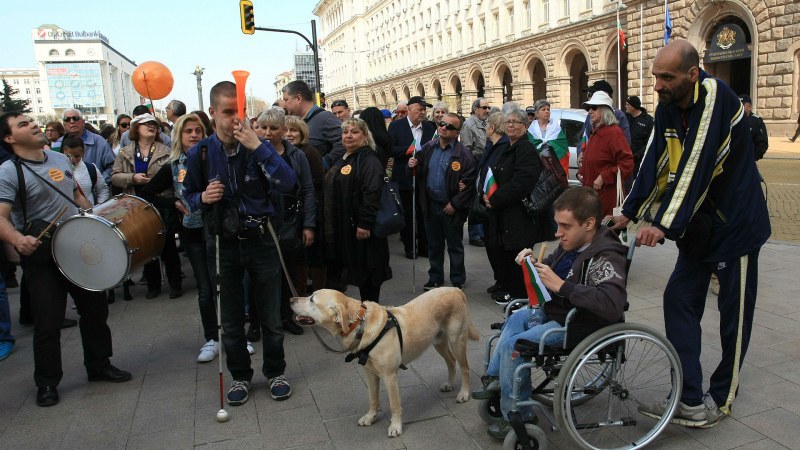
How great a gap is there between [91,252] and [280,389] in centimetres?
172

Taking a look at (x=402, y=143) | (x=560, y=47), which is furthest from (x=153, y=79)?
(x=560, y=47)

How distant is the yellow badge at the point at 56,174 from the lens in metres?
4.34

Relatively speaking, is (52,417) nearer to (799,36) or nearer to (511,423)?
(511,423)

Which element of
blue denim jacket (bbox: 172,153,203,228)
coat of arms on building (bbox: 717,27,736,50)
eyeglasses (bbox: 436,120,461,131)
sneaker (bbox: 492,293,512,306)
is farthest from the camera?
coat of arms on building (bbox: 717,27,736,50)

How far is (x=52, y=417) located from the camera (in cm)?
404

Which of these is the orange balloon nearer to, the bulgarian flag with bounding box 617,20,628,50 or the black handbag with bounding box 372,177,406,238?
the black handbag with bounding box 372,177,406,238

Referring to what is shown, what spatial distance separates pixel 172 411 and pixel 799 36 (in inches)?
1006

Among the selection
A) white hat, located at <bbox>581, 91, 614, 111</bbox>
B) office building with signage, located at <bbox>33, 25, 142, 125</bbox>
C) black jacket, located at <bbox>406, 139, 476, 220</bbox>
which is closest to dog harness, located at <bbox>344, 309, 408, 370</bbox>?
black jacket, located at <bbox>406, 139, 476, 220</bbox>

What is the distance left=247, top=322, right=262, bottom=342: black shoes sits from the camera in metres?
5.54

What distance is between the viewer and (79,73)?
487 ft

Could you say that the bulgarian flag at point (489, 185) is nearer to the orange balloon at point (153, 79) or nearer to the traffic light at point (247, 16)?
the orange balloon at point (153, 79)

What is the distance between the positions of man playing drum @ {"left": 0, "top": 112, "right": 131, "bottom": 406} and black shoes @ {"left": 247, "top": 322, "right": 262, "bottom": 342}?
1.55 m

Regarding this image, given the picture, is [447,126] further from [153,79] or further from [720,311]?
[153,79]

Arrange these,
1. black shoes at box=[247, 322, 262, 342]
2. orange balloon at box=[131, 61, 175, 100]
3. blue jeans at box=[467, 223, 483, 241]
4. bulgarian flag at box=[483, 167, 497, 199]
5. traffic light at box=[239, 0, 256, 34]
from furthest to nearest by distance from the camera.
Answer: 1. traffic light at box=[239, 0, 256, 34]
2. orange balloon at box=[131, 61, 175, 100]
3. blue jeans at box=[467, 223, 483, 241]
4. bulgarian flag at box=[483, 167, 497, 199]
5. black shoes at box=[247, 322, 262, 342]
